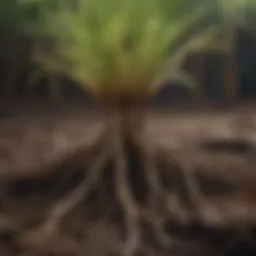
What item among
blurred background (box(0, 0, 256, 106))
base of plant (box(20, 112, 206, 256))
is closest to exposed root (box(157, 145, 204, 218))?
base of plant (box(20, 112, 206, 256))

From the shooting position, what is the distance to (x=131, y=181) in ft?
3.86

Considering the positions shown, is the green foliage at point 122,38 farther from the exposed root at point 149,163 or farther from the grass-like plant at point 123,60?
the exposed root at point 149,163

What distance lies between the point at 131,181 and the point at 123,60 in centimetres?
24

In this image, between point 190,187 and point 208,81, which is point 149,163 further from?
point 208,81

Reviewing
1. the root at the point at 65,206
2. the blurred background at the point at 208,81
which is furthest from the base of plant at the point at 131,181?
the blurred background at the point at 208,81

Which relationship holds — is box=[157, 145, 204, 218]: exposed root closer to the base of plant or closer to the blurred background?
the base of plant

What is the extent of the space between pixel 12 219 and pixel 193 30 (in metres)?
0.51

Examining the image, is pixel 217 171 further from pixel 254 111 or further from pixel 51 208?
pixel 51 208

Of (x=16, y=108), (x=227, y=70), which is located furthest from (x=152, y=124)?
(x=16, y=108)

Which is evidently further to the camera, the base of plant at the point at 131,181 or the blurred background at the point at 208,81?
the blurred background at the point at 208,81

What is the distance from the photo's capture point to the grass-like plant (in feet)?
3.61

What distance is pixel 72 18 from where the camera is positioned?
43.6 inches

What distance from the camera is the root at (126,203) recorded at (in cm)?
109

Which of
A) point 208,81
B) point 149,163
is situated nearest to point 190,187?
point 149,163
